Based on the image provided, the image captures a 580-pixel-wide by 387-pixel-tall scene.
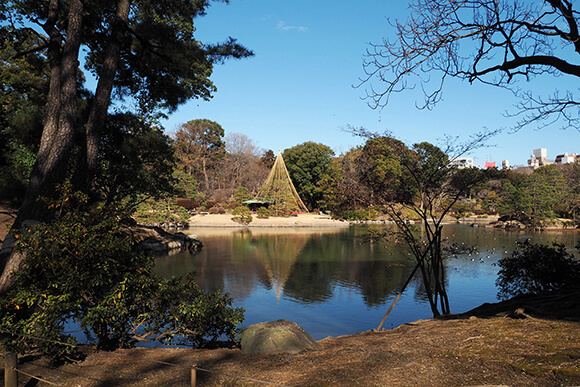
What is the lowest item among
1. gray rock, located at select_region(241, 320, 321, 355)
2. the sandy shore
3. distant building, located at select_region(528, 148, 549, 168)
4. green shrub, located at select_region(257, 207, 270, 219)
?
gray rock, located at select_region(241, 320, 321, 355)

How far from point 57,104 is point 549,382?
281 inches

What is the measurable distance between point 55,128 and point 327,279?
9.94 m

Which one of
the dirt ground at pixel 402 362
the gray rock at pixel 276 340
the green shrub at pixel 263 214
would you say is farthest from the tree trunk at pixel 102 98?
the green shrub at pixel 263 214

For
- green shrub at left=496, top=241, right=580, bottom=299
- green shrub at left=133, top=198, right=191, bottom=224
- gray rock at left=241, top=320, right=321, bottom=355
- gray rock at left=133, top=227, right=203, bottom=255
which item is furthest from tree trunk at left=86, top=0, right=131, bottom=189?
green shrub at left=133, top=198, right=191, bottom=224

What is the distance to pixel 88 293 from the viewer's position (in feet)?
15.0

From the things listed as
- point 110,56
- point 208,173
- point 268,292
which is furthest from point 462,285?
point 208,173

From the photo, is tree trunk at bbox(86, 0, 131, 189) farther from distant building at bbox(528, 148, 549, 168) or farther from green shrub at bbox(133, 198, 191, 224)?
distant building at bbox(528, 148, 549, 168)

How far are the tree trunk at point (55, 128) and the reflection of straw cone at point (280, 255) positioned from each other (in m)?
7.16

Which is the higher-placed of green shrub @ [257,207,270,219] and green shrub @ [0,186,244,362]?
green shrub @ [257,207,270,219]

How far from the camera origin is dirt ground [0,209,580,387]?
318 cm

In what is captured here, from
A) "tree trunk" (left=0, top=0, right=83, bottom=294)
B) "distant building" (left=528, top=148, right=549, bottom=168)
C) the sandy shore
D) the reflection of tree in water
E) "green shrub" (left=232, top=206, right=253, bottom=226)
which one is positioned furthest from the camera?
"distant building" (left=528, top=148, right=549, bottom=168)

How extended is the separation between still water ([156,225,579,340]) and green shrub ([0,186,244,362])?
3.90m

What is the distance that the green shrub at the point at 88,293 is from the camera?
4.16 m

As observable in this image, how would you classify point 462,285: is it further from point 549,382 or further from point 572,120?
point 549,382
